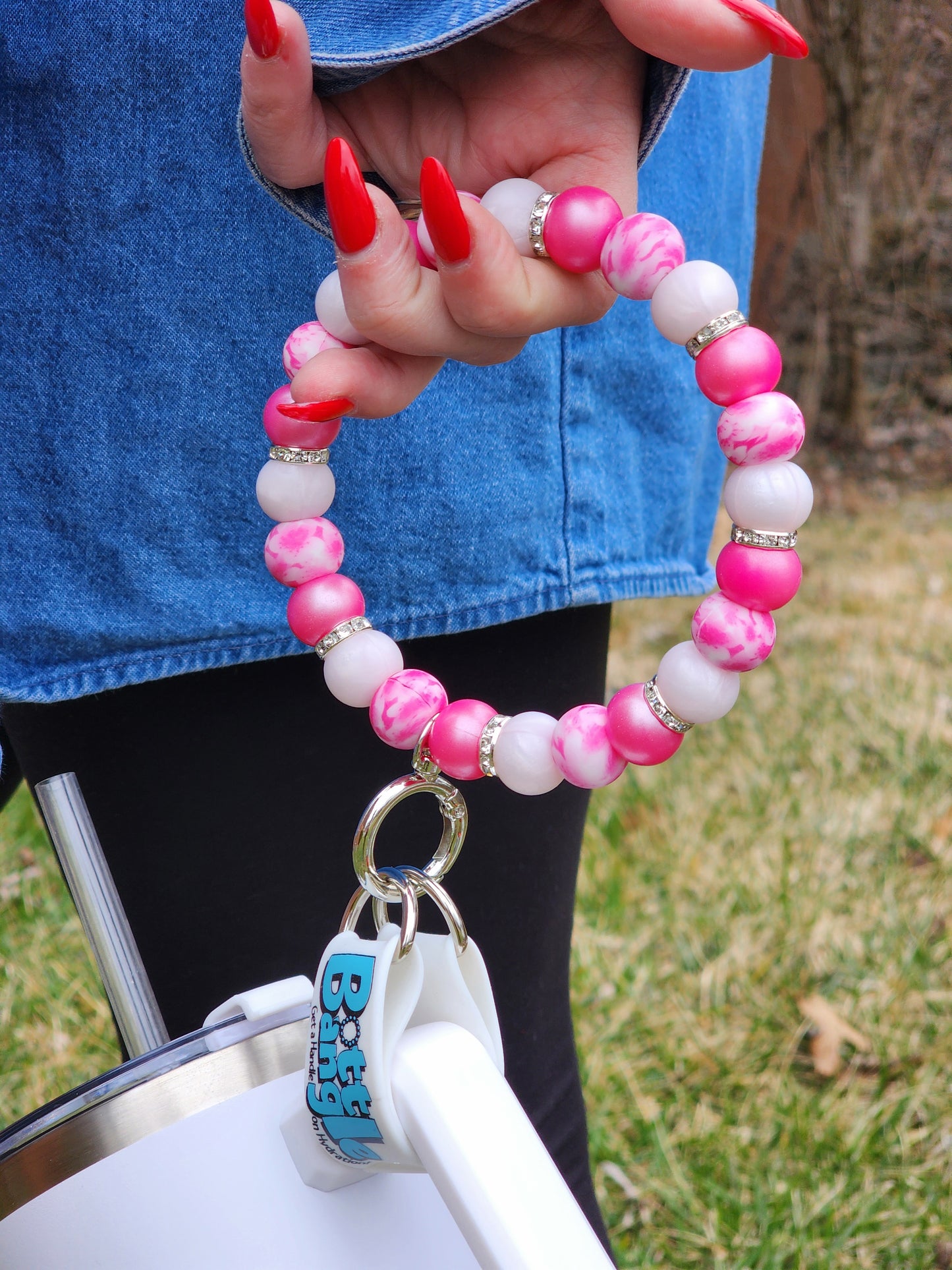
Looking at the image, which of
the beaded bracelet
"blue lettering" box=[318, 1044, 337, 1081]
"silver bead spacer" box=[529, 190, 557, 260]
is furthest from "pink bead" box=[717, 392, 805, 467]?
"blue lettering" box=[318, 1044, 337, 1081]

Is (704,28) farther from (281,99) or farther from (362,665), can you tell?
(362,665)

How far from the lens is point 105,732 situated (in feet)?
2.51

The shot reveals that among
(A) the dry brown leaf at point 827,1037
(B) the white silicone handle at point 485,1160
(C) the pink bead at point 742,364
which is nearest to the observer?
(B) the white silicone handle at point 485,1160

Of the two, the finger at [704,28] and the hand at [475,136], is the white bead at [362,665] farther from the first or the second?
the finger at [704,28]

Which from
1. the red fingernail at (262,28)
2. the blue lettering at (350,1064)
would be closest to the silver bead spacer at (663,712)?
the blue lettering at (350,1064)

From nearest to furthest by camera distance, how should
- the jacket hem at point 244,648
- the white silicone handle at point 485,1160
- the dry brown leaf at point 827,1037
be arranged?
the white silicone handle at point 485,1160 < the jacket hem at point 244,648 < the dry brown leaf at point 827,1037

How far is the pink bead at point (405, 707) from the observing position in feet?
1.93

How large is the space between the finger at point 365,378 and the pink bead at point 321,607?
0.10 m

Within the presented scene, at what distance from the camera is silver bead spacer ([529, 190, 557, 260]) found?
0.53 metres

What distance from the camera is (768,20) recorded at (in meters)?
0.47

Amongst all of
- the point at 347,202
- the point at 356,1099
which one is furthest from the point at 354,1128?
the point at 347,202

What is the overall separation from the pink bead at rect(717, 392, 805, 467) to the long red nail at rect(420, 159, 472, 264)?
0.16 meters

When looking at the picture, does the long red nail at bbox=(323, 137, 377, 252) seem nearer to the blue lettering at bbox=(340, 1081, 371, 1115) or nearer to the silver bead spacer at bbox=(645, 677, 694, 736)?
the silver bead spacer at bbox=(645, 677, 694, 736)

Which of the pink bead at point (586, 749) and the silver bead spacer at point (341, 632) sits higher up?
the silver bead spacer at point (341, 632)
